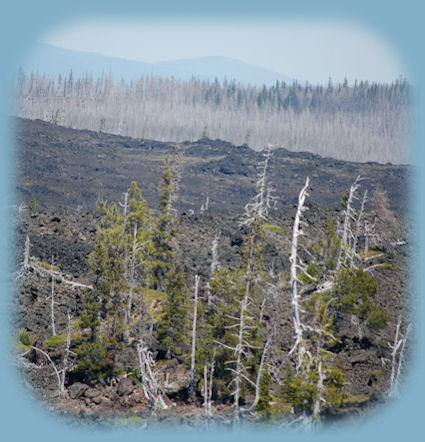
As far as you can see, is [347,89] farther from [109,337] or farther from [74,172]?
[109,337]

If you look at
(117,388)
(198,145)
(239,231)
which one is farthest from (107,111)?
(117,388)

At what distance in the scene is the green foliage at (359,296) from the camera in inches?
1078

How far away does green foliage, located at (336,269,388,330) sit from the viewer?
2738 cm

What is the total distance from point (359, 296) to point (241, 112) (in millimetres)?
135900

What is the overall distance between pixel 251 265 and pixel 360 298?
8.61 meters

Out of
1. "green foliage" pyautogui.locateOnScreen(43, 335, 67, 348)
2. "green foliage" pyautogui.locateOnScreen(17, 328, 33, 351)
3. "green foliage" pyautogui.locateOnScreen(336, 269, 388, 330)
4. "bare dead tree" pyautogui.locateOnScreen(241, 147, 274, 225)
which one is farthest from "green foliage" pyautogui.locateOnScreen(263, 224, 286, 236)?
"green foliage" pyautogui.locateOnScreen(17, 328, 33, 351)

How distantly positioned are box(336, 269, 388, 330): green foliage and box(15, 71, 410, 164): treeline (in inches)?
3832

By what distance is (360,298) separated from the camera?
29953 millimetres

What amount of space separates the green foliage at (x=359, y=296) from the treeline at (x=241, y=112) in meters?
97.3

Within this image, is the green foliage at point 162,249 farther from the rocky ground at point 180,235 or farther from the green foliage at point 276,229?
the green foliage at point 276,229

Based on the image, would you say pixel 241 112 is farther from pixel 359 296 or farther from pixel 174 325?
pixel 174 325

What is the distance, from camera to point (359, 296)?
28.9 metres

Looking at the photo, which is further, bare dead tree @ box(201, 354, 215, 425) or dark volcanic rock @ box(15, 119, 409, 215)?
dark volcanic rock @ box(15, 119, 409, 215)

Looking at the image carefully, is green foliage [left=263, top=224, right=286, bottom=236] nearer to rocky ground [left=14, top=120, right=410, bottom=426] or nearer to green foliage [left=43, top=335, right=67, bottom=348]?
rocky ground [left=14, top=120, right=410, bottom=426]
